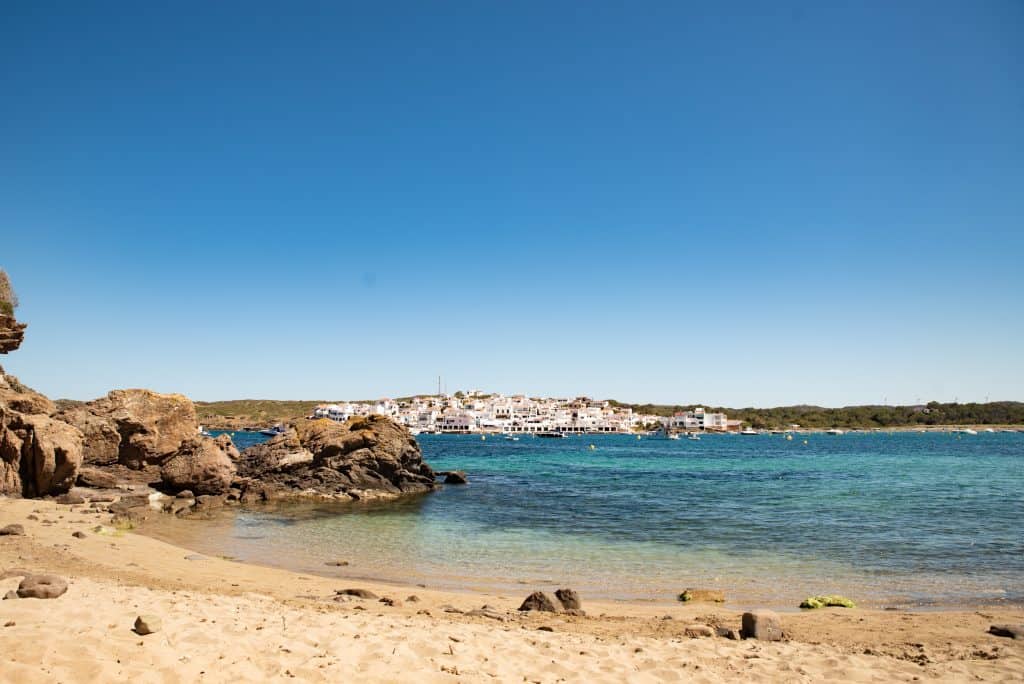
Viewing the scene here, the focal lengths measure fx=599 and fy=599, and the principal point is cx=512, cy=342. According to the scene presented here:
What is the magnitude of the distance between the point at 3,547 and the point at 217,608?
731cm

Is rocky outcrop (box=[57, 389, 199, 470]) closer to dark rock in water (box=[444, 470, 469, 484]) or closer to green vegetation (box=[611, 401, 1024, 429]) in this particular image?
dark rock in water (box=[444, 470, 469, 484])

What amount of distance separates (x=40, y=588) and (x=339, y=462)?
90.1 feet

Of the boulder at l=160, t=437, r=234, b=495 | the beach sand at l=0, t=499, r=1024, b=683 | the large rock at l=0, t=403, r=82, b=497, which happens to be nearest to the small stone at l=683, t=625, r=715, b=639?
the beach sand at l=0, t=499, r=1024, b=683

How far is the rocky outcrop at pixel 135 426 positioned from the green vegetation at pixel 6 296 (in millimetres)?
5246

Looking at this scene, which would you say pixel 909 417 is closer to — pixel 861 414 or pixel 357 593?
pixel 861 414

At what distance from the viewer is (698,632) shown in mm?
9852

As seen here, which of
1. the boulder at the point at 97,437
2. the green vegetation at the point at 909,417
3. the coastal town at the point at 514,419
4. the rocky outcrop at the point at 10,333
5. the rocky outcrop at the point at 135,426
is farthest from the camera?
the green vegetation at the point at 909,417

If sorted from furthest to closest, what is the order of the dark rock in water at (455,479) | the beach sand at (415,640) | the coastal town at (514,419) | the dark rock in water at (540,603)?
the coastal town at (514,419)
the dark rock in water at (455,479)
the dark rock in water at (540,603)
the beach sand at (415,640)

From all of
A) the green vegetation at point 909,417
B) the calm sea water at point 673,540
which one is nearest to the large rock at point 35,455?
the calm sea water at point 673,540

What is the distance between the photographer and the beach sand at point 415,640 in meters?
6.54

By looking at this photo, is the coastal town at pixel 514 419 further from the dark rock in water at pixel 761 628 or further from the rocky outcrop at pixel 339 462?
the dark rock in water at pixel 761 628

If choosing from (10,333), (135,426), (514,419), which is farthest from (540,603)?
(514,419)

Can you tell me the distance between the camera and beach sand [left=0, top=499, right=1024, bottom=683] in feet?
21.5

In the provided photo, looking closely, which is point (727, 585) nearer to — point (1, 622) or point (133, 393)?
point (1, 622)
